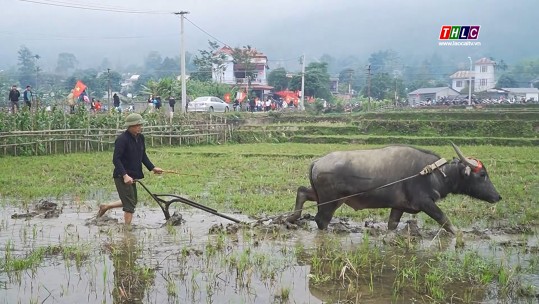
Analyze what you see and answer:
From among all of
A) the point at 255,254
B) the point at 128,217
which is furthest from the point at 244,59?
the point at 255,254

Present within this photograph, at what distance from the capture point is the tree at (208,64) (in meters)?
57.2

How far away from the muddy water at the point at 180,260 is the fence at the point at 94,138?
32.3 ft

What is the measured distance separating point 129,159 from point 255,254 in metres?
A: 2.17

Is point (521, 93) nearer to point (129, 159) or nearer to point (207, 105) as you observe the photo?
point (207, 105)

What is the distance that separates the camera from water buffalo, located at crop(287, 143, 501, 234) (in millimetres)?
7133

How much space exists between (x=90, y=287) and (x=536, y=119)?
29.1 meters

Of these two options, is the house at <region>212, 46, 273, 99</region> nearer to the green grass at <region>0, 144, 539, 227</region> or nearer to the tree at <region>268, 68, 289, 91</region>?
the tree at <region>268, 68, 289, 91</region>

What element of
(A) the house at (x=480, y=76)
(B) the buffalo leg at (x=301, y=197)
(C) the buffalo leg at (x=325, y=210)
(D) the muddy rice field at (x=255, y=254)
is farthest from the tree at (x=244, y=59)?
(A) the house at (x=480, y=76)

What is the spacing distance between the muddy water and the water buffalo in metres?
0.43

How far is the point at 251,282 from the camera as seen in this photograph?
A: 5.38 m

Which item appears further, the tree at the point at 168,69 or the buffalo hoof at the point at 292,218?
the tree at the point at 168,69

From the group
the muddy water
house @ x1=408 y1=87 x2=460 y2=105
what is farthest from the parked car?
house @ x1=408 y1=87 x2=460 y2=105

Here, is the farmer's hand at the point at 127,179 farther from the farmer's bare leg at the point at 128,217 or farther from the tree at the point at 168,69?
the tree at the point at 168,69

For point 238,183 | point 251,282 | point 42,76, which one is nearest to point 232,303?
point 251,282
